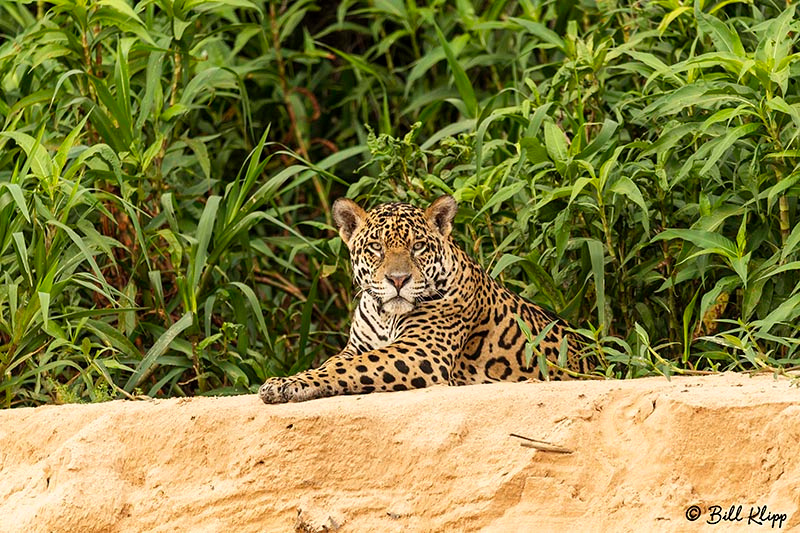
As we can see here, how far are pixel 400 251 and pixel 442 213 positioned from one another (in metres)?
0.41

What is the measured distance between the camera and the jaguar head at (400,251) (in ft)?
19.3

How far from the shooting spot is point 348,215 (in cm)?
630

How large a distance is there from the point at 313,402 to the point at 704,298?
6.50 feet

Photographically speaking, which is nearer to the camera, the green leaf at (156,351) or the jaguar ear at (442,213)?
the jaguar ear at (442,213)

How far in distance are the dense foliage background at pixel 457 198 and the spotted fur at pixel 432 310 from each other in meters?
0.33

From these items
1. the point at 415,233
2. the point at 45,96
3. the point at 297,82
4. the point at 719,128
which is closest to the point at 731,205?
the point at 719,128

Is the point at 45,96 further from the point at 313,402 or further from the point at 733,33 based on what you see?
the point at 733,33

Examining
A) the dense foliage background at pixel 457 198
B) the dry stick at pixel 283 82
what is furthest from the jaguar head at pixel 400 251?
the dry stick at pixel 283 82

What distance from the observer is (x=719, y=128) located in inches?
249

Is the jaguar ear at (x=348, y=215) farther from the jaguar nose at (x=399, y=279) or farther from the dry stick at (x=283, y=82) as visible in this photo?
the dry stick at (x=283, y=82)

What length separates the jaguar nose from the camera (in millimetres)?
5859

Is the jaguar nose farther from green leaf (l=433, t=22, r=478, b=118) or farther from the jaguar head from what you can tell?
green leaf (l=433, t=22, r=478, b=118)

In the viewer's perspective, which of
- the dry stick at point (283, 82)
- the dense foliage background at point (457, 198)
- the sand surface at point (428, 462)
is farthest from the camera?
the dry stick at point (283, 82)

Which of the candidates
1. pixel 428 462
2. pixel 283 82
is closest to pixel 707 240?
pixel 428 462
